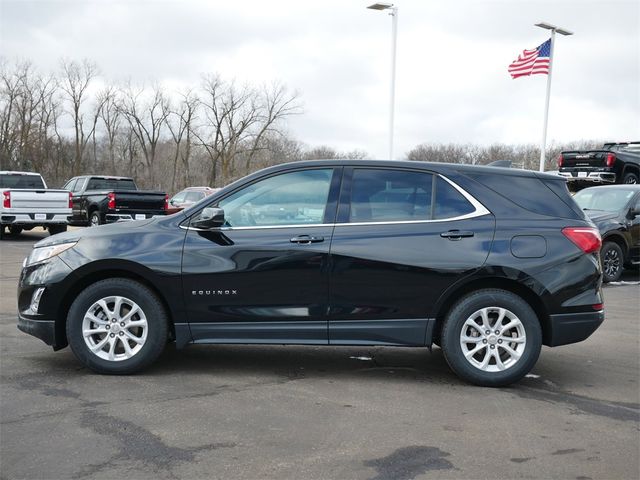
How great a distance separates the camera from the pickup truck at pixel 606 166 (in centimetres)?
1888

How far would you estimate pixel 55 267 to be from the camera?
5379mm

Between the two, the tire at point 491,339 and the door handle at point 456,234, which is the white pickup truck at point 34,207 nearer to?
the door handle at point 456,234

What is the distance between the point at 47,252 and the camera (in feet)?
18.0

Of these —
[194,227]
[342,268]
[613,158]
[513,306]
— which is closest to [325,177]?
[342,268]

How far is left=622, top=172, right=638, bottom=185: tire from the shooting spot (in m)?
19.0

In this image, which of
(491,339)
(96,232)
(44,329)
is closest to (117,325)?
(44,329)

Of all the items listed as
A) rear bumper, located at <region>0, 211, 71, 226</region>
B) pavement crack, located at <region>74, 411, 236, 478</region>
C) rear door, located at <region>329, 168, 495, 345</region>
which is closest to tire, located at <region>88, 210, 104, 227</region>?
rear bumper, located at <region>0, 211, 71, 226</region>

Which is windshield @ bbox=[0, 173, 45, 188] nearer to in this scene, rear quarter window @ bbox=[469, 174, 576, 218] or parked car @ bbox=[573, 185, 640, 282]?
parked car @ bbox=[573, 185, 640, 282]

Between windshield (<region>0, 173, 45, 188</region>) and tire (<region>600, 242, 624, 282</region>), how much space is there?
15874 mm

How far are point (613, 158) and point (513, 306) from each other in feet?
50.7

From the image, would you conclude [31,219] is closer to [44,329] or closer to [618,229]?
[44,329]

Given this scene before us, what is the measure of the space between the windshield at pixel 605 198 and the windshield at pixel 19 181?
602 inches

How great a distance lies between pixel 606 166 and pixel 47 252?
56.0ft

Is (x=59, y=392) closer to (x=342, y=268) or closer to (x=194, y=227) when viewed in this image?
(x=194, y=227)
